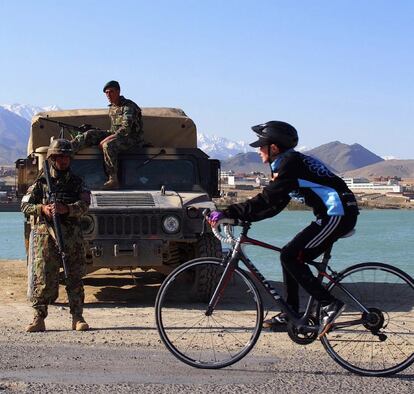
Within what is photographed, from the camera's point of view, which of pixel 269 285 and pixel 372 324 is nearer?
pixel 372 324

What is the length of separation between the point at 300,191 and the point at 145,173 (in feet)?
18.1

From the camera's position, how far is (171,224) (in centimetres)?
1000

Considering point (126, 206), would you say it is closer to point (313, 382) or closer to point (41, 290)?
point (41, 290)

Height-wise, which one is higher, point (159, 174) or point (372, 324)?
point (159, 174)

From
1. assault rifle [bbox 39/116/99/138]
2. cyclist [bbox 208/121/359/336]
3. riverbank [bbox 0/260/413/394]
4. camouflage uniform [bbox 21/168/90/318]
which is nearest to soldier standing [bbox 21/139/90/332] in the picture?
camouflage uniform [bbox 21/168/90/318]

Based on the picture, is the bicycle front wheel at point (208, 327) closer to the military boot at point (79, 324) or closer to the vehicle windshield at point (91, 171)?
the military boot at point (79, 324)

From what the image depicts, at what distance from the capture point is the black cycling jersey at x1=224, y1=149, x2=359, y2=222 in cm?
588

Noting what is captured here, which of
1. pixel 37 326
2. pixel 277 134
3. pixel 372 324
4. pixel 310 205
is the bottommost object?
pixel 37 326

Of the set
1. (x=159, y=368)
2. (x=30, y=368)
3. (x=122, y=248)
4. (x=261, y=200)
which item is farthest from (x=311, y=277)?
(x=122, y=248)

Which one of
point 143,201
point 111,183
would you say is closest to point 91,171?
point 111,183

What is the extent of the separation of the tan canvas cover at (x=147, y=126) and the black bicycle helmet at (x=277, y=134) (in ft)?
20.6

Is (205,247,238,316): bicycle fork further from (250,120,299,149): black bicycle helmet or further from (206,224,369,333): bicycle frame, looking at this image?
(250,120,299,149): black bicycle helmet

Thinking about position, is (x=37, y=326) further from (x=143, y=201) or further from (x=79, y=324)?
(x=143, y=201)

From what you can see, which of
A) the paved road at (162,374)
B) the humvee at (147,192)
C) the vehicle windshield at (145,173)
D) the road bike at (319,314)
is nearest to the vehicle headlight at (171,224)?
the humvee at (147,192)
